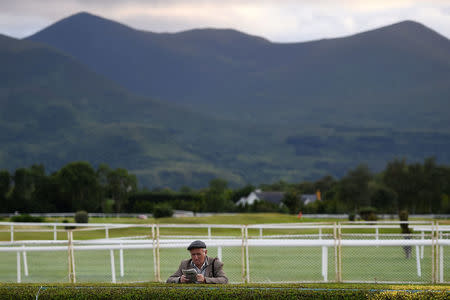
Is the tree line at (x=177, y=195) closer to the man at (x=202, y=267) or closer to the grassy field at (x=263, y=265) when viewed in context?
the grassy field at (x=263, y=265)

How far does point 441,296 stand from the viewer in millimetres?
9477

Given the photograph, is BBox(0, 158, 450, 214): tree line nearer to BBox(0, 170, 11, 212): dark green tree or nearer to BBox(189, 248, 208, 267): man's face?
BBox(0, 170, 11, 212): dark green tree

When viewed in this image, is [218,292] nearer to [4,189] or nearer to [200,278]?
[200,278]

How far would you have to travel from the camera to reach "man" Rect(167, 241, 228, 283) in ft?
35.4

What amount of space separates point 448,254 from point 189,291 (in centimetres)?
1672

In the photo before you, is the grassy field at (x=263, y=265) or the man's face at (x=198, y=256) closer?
the man's face at (x=198, y=256)

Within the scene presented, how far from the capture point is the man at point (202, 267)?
35.4 feet

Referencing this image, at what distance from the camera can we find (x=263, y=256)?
26625 millimetres

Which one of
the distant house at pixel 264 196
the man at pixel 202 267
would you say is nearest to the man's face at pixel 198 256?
the man at pixel 202 267

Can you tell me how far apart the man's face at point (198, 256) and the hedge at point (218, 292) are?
1.75ft

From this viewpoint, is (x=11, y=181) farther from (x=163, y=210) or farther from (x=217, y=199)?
(x=163, y=210)

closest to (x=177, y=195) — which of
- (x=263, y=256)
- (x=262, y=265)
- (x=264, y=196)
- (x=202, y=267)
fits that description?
(x=264, y=196)

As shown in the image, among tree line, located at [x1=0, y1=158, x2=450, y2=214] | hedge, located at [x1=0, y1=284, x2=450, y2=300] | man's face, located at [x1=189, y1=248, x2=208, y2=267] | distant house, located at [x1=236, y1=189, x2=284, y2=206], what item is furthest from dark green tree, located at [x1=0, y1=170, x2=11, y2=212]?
man's face, located at [x1=189, y1=248, x2=208, y2=267]

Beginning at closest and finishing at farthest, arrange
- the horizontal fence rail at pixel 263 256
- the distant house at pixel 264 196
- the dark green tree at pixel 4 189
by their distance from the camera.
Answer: the horizontal fence rail at pixel 263 256 < the dark green tree at pixel 4 189 < the distant house at pixel 264 196
